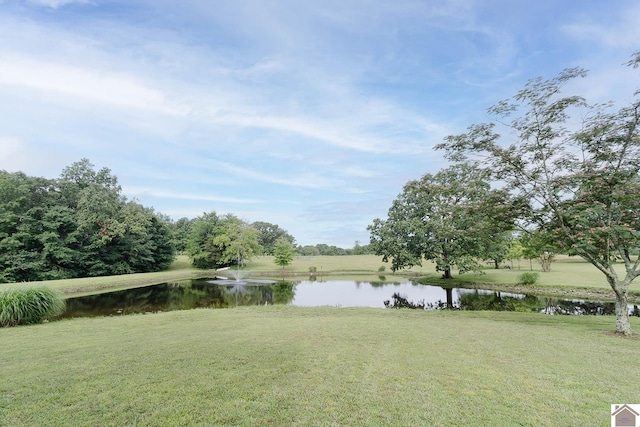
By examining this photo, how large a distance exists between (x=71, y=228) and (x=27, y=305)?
98.4 ft

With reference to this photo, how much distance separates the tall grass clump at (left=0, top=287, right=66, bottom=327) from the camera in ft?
32.9

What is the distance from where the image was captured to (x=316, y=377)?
494 cm

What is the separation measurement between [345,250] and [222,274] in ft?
220

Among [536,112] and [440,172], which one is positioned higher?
[440,172]

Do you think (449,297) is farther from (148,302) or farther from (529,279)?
(148,302)

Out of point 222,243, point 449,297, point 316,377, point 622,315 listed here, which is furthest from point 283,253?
point 316,377

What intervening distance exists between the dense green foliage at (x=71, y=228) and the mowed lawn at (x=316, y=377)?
98.4ft

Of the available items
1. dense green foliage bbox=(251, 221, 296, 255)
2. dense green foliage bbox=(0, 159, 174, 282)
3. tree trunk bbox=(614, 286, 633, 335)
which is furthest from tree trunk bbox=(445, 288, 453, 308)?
dense green foliage bbox=(251, 221, 296, 255)

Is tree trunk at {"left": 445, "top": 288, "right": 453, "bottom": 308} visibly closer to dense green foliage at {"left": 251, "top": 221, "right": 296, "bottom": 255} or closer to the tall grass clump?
the tall grass clump

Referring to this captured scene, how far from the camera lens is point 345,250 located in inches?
4171

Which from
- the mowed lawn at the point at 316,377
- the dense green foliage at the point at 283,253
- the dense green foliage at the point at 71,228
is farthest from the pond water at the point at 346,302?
the dense green foliage at the point at 283,253

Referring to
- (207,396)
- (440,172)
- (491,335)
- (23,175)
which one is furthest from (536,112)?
(23,175)

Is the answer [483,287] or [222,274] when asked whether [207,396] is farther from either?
[222,274]

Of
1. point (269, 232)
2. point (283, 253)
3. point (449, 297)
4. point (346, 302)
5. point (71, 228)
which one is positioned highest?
point (269, 232)
